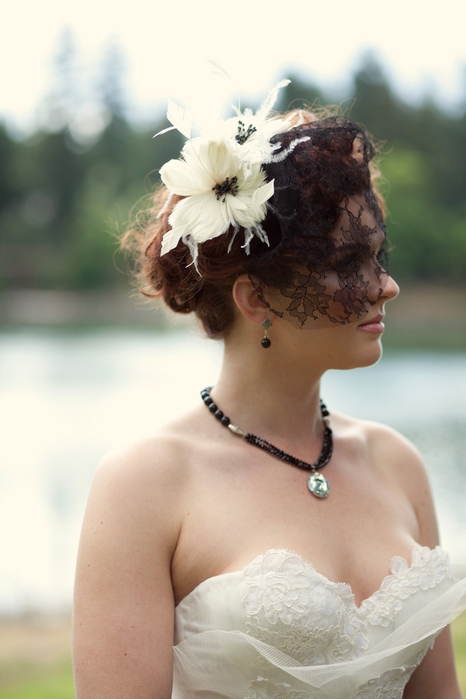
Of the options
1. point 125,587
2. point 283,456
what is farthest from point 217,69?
point 125,587

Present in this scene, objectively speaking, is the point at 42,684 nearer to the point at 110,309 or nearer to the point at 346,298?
the point at 346,298

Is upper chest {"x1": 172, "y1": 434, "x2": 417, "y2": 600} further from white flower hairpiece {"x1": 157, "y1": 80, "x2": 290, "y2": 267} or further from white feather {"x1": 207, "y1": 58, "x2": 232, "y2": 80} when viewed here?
white feather {"x1": 207, "y1": 58, "x2": 232, "y2": 80}

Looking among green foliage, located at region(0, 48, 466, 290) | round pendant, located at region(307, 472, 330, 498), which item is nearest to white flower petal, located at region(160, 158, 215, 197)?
round pendant, located at region(307, 472, 330, 498)

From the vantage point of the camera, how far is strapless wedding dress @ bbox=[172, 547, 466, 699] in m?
1.64

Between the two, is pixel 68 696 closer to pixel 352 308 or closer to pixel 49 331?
pixel 352 308

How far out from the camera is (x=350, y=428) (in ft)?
7.21

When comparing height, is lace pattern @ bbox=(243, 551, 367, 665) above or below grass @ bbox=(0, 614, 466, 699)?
above

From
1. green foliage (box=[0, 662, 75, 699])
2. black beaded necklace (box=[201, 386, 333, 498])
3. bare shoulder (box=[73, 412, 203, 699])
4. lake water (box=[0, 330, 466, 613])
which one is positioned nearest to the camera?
bare shoulder (box=[73, 412, 203, 699])

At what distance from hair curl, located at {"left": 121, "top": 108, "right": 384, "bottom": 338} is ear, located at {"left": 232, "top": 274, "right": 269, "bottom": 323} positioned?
3 centimetres

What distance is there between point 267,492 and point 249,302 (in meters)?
0.44

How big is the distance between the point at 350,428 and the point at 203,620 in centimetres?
72

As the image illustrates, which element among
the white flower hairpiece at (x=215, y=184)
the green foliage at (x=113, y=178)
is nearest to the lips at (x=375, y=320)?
the white flower hairpiece at (x=215, y=184)

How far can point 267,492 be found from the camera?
1.86 metres

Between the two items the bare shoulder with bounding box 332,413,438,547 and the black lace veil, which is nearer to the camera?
the black lace veil
